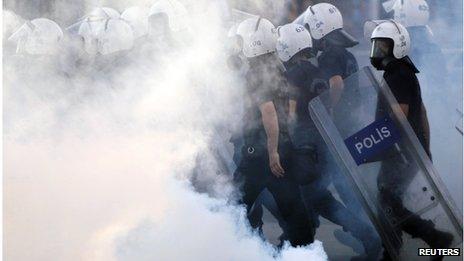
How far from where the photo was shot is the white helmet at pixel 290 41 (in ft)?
20.8

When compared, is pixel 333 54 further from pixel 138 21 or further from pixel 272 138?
pixel 138 21

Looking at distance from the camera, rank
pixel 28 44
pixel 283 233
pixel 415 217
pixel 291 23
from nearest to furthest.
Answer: pixel 415 217 → pixel 283 233 → pixel 291 23 → pixel 28 44

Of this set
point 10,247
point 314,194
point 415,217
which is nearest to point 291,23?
point 314,194

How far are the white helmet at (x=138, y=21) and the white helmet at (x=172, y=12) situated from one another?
0.26ft

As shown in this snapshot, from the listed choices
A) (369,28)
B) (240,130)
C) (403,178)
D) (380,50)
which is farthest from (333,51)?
(403,178)

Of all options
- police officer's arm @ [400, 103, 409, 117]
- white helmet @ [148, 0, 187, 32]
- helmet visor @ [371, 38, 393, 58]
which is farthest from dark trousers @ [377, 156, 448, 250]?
white helmet @ [148, 0, 187, 32]

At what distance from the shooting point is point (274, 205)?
6266mm

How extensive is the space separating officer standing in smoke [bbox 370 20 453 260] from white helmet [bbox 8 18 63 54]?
2576 millimetres

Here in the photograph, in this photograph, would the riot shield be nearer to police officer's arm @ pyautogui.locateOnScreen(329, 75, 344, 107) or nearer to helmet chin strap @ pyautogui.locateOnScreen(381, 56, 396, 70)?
police officer's arm @ pyautogui.locateOnScreen(329, 75, 344, 107)

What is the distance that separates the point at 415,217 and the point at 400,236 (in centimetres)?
13

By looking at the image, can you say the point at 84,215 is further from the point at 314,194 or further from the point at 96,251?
the point at 314,194

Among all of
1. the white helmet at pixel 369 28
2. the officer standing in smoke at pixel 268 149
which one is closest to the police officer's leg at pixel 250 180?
the officer standing in smoke at pixel 268 149

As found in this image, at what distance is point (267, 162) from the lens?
19.9 ft

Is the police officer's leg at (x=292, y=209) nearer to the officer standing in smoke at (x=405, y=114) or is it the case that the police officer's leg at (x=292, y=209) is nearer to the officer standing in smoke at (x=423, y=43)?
the officer standing in smoke at (x=405, y=114)
